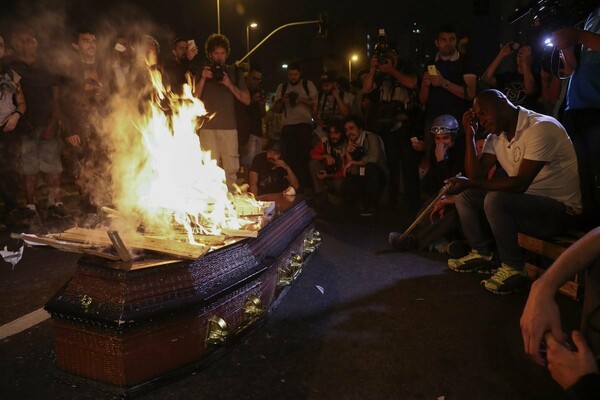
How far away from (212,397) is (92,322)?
2.34 feet

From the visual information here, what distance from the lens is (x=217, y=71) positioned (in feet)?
19.6

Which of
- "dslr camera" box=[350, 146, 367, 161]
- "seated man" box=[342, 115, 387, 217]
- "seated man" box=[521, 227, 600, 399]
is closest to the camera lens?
"seated man" box=[521, 227, 600, 399]

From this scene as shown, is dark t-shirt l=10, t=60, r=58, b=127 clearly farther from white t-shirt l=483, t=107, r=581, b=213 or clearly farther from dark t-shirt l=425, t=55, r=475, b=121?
white t-shirt l=483, t=107, r=581, b=213

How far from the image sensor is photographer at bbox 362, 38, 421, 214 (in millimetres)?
6645

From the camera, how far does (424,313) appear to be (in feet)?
10.4

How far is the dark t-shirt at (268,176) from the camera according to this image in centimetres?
685

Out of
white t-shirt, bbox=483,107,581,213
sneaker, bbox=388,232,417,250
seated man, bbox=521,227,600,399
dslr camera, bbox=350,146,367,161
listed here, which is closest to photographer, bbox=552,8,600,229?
white t-shirt, bbox=483,107,581,213

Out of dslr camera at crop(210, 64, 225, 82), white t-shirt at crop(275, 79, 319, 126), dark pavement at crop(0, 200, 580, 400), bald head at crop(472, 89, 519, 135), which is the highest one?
dslr camera at crop(210, 64, 225, 82)

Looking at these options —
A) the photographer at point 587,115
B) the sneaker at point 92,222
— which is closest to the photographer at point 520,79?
the photographer at point 587,115

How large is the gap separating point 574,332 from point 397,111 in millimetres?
5818

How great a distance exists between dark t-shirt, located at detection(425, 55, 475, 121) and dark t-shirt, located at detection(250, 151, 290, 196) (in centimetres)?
258

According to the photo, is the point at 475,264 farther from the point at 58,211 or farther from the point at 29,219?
the point at 29,219

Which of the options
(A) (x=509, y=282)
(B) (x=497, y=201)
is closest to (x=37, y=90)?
(B) (x=497, y=201)

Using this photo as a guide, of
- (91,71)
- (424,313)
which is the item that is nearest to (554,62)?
(424,313)
